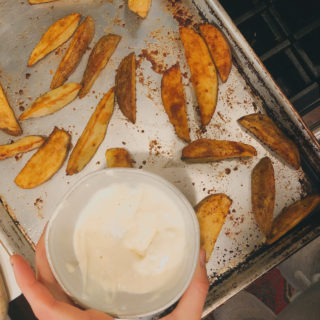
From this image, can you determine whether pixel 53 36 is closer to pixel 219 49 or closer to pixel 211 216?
pixel 219 49

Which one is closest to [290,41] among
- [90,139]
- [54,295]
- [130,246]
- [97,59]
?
[97,59]

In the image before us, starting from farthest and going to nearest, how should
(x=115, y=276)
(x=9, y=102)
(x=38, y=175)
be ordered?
(x=9, y=102) < (x=38, y=175) < (x=115, y=276)

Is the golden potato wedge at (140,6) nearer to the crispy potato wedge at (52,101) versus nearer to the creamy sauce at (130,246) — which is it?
the crispy potato wedge at (52,101)

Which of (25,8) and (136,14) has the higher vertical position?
(25,8)

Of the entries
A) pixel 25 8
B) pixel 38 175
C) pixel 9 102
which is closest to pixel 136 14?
pixel 25 8

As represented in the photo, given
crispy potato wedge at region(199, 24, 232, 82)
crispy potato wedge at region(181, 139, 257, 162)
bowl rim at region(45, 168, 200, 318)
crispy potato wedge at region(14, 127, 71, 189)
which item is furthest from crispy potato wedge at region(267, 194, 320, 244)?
crispy potato wedge at region(14, 127, 71, 189)

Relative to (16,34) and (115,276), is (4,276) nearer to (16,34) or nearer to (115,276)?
(115,276)
